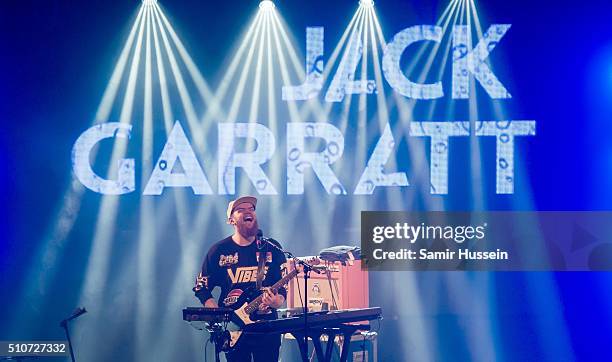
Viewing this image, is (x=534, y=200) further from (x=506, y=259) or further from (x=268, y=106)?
(x=268, y=106)

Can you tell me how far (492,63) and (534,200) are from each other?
1.48 meters

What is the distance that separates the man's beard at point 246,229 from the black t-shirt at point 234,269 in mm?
125

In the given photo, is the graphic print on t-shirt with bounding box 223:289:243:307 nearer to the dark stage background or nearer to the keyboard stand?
the keyboard stand

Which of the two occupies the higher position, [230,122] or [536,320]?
[230,122]

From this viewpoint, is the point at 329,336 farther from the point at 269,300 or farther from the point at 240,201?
the point at 240,201

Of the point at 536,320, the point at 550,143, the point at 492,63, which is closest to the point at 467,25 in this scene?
the point at 492,63

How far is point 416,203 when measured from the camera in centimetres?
756

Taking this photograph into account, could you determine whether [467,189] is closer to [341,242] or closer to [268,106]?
[341,242]

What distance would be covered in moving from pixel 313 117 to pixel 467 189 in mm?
1773

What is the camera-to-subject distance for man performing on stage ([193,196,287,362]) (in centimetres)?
654

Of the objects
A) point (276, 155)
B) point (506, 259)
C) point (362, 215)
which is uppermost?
point (276, 155)

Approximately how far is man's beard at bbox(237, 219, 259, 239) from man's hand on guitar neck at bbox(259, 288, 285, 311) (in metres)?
0.65

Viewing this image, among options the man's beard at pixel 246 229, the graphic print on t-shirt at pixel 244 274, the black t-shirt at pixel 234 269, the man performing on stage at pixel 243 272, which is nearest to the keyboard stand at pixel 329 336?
the man performing on stage at pixel 243 272

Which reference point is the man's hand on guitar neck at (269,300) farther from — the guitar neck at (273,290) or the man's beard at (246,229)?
the man's beard at (246,229)
